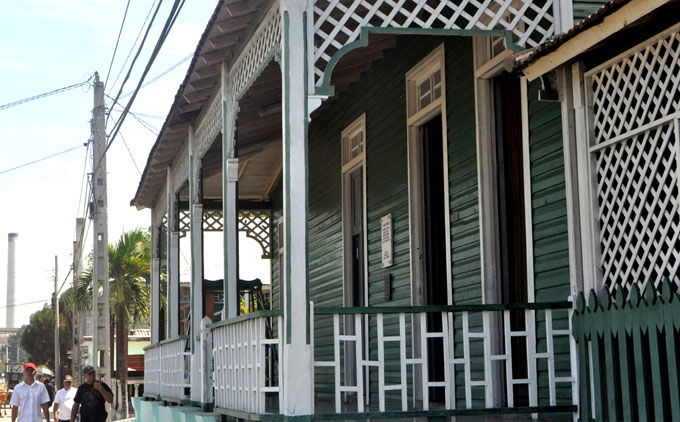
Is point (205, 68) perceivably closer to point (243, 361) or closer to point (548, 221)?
point (243, 361)

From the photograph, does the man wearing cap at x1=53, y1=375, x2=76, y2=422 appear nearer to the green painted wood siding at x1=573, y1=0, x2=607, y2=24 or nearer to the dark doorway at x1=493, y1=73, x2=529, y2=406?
the dark doorway at x1=493, y1=73, x2=529, y2=406

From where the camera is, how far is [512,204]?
29.8 feet

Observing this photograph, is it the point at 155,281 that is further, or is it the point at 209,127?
the point at 155,281

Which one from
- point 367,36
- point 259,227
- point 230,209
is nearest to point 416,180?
point 230,209

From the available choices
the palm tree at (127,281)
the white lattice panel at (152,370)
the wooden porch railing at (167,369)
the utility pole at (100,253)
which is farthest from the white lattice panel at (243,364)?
the palm tree at (127,281)

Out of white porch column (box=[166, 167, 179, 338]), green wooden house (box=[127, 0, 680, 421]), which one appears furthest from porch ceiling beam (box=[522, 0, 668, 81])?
white porch column (box=[166, 167, 179, 338])

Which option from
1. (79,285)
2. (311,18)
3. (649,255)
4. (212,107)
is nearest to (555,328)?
(649,255)

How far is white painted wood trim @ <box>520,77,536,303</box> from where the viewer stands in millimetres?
8305

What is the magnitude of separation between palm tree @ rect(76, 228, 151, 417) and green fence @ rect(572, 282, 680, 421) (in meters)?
28.1

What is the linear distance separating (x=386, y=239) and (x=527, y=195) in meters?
3.43

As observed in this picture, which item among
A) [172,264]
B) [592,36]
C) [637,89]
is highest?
[592,36]

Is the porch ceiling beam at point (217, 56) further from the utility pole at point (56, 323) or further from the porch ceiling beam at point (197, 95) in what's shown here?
the utility pole at point (56, 323)

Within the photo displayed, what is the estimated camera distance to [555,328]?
7.95m

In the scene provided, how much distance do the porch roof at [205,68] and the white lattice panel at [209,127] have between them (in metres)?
0.18
